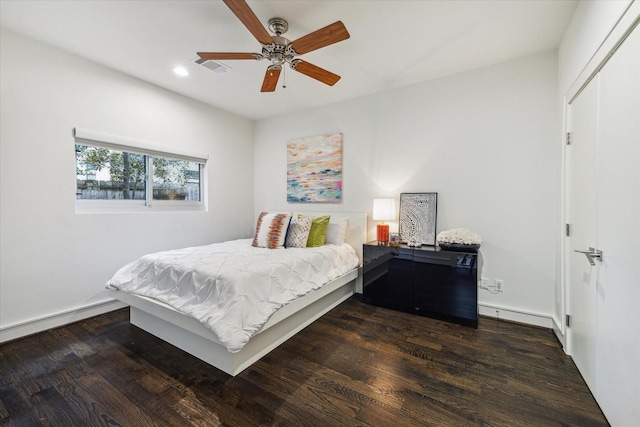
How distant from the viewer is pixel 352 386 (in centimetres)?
171

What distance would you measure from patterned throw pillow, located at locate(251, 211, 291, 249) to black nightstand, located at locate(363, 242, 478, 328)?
1004 millimetres

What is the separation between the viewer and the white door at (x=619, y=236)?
1.18 metres

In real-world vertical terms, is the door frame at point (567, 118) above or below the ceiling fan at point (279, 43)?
below

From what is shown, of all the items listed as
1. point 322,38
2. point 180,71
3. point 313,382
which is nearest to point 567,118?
point 322,38

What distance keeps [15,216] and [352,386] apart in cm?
315

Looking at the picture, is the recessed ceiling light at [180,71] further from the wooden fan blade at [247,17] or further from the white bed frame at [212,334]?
the white bed frame at [212,334]

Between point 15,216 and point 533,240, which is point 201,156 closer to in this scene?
point 15,216

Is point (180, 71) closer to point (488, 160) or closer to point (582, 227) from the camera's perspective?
point (488, 160)

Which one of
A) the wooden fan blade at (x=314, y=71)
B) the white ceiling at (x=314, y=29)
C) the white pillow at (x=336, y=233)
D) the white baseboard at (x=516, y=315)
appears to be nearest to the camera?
the white ceiling at (x=314, y=29)

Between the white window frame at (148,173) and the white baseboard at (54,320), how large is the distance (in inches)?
39.8

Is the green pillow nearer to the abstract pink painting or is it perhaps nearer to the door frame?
the abstract pink painting

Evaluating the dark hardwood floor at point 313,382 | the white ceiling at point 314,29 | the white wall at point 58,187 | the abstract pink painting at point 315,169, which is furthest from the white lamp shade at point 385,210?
the white wall at point 58,187

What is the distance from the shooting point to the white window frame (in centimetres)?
272

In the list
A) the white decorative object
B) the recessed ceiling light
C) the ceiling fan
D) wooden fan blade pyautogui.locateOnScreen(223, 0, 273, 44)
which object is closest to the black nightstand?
the white decorative object
